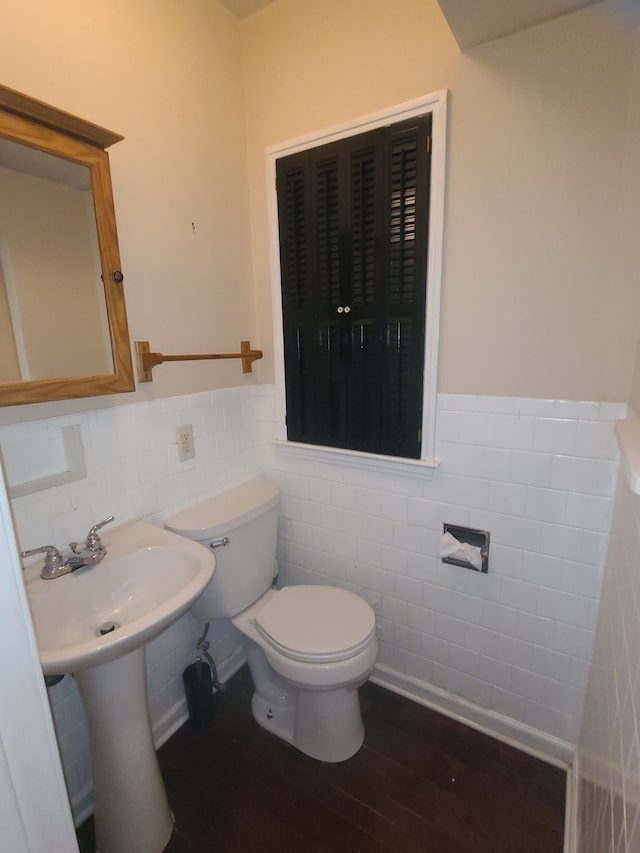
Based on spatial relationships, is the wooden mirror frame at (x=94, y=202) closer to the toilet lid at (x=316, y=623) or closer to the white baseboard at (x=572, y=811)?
the toilet lid at (x=316, y=623)

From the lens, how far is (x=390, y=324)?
142 cm

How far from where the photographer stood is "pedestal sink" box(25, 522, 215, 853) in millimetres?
1018

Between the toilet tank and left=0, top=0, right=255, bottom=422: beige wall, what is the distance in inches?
17.9

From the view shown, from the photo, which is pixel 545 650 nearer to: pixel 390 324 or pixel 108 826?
pixel 390 324

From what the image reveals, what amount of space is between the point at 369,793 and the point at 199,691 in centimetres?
68

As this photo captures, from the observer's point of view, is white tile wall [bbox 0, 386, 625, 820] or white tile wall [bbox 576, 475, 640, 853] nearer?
white tile wall [bbox 576, 475, 640, 853]

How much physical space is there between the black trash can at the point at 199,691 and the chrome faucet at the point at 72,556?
2.28ft

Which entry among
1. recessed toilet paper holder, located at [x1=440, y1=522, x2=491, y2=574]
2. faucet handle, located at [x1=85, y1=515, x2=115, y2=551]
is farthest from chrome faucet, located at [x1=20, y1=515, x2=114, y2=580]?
recessed toilet paper holder, located at [x1=440, y1=522, x2=491, y2=574]

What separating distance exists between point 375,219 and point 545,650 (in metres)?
1.56

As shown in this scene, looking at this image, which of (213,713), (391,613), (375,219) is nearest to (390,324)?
(375,219)

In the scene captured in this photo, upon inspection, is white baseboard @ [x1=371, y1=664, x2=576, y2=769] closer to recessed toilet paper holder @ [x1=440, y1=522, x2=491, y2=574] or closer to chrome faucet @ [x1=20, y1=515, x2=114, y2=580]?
recessed toilet paper holder @ [x1=440, y1=522, x2=491, y2=574]

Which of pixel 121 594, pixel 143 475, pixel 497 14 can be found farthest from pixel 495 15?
pixel 121 594

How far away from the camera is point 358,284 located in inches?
57.1

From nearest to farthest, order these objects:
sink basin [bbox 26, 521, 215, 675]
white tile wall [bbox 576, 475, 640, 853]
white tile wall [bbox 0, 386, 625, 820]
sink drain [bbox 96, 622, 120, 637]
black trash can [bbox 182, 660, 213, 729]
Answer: white tile wall [bbox 576, 475, 640, 853] → sink basin [bbox 26, 521, 215, 675] → sink drain [bbox 96, 622, 120, 637] → white tile wall [bbox 0, 386, 625, 820] → black trash can [bbox 182, 660, 213, 729]
